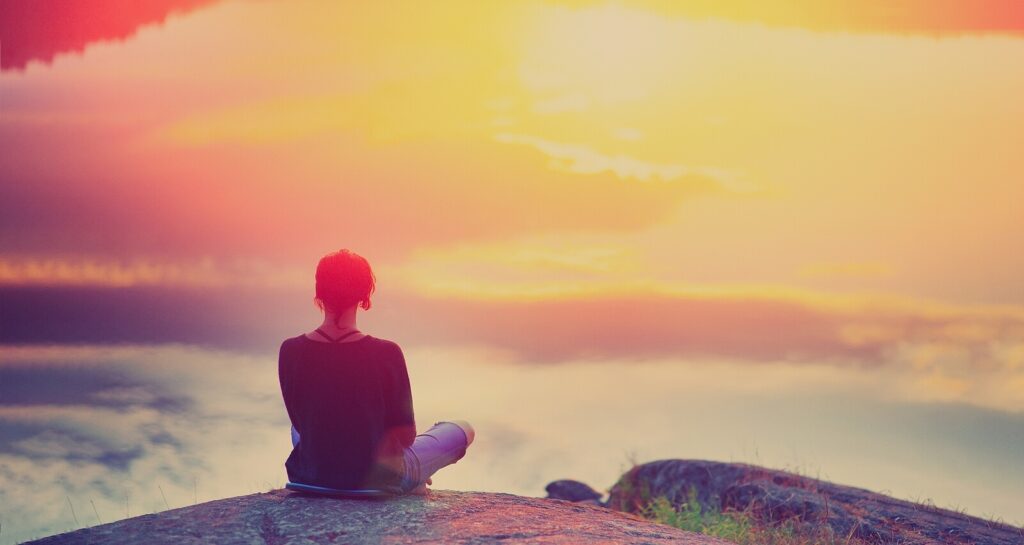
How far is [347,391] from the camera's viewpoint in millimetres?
7051

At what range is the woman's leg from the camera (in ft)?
24.5

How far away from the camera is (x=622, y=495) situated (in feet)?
43.3

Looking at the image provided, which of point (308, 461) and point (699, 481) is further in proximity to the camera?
point (699, 481)

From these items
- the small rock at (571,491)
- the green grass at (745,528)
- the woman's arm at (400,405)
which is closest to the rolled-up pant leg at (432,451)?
the woman's arm at (400,405)

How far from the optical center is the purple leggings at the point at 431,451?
743 cm

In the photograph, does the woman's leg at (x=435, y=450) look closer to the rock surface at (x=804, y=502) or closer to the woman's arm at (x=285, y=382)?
the woman's arm at (x=285, y=382)

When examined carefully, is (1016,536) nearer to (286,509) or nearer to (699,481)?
(699,481)

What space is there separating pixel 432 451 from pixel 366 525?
3.93ft

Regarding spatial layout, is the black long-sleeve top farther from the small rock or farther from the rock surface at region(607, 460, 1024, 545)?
the small rock

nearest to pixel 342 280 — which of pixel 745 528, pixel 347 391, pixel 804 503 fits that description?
pixel 347 391

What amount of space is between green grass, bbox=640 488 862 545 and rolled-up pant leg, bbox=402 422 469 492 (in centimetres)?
260

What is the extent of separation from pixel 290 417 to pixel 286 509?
2.45ft

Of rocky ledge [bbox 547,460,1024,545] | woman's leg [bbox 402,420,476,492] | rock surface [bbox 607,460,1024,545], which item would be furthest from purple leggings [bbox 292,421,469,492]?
rock surface [bbox 607,460,1024,545]

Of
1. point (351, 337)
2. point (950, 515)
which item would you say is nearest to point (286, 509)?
point (351, 337)
